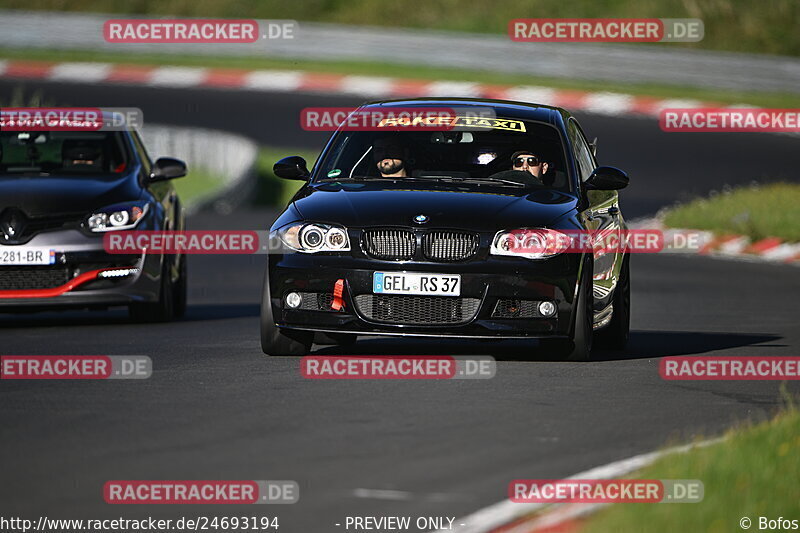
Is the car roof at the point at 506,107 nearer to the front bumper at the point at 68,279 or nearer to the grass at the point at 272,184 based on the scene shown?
the front bumper at the point at 68,279

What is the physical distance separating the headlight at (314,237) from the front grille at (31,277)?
2.87 m

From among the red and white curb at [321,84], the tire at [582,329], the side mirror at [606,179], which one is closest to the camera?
the tire at [582,329]

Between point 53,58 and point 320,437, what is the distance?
37.5 m

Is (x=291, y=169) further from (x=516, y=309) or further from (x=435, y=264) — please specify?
(x=516, y=309)

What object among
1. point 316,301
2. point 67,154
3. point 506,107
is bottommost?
point 67,154

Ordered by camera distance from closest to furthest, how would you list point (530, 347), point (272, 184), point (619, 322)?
point (619, 322)
point (530, 347)
point (272, 184)

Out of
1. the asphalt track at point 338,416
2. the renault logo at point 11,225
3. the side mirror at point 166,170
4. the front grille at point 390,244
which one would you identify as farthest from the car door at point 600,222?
the renault logo at point 11,225

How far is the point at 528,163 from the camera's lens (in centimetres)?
1147

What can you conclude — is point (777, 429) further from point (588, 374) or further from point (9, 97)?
point (9, 97)

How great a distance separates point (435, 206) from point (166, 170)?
3731mm

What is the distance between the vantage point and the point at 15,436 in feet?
26.0

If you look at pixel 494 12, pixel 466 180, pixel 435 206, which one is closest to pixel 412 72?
pixel 494 12

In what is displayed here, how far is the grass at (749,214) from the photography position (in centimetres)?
2292

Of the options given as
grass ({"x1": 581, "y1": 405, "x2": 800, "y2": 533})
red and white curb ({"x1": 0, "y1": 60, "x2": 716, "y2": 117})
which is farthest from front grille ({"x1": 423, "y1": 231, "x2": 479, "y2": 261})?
red and white curb ({"x1": 0, "y1": 60, "x2": 716, "y2": 117})
